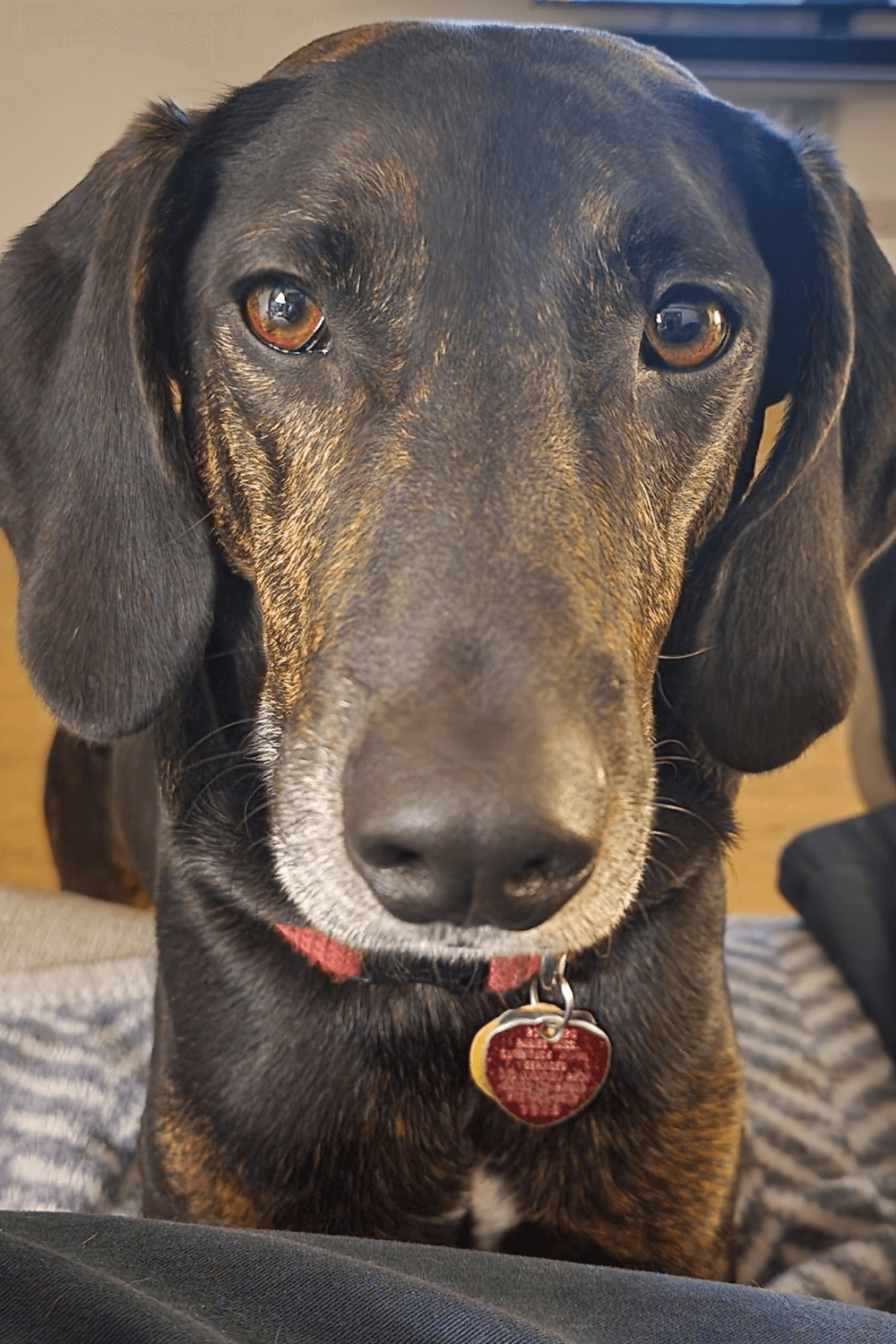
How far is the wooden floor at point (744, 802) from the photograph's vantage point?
3094 mm

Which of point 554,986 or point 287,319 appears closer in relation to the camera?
point 287,319

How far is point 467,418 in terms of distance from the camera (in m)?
1.13

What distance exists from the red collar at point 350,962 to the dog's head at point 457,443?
178 millimetres

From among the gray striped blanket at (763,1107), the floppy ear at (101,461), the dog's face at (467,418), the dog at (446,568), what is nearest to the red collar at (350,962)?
the dog at (446,568)

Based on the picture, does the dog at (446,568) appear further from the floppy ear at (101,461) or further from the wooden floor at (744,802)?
the wooden floor at (744,802)

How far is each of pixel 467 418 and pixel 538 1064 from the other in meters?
0.68

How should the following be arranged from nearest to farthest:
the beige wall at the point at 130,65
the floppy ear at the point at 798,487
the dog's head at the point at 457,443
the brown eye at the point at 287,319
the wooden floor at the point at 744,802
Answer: the dog's head at the point at 457,443 → the brown eye at the point at 287,319 → the floppy ear at the point at 798,487 → the wooden floor at the point at 744,802 → the beige wall at the point at 130,65

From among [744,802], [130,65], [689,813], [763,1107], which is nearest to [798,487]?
[689,813]

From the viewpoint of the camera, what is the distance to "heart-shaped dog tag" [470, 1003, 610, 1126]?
134cm

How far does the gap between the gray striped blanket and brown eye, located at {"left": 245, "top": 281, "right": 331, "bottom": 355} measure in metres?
1.11

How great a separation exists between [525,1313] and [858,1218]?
90 cm

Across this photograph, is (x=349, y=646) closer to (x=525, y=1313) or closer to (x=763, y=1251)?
(x=525, y=1313)

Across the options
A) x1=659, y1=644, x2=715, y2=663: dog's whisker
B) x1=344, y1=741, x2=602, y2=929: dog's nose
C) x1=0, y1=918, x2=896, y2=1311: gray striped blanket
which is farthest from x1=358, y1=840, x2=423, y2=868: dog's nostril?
x1=0, y1=918, x2=896, y2=1311: gray striped blanket

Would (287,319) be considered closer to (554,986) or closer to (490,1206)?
(554,986)
